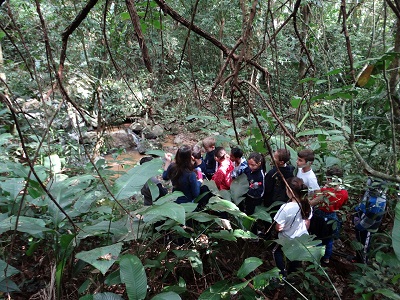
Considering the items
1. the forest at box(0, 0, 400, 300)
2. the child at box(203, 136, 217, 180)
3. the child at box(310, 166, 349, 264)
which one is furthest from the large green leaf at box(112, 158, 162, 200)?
the child at box(203, 136, 217, 180)

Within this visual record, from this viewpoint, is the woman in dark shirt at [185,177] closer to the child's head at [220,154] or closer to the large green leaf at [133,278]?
the child's head at [220,154]

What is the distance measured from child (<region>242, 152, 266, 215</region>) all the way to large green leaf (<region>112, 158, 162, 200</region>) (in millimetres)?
1052

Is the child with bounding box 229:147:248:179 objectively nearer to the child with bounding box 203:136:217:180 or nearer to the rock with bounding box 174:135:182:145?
the child with bounding box 203:136:217:180

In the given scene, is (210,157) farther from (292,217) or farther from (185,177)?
(292,217)

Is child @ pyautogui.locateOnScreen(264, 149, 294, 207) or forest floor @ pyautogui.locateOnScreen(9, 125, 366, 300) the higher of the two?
child @ pyautogui.locateOnScreen(264, 149, 294, 207)

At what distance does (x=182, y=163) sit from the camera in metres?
2.94

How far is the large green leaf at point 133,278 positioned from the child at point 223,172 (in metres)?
1.76

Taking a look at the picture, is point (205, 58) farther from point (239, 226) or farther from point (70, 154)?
point (239, 226)

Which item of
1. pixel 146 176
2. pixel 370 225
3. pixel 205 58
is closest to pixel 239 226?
pixel 146 176

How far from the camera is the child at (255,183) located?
2953 millimetres

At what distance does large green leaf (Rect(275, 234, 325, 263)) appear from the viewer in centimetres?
197

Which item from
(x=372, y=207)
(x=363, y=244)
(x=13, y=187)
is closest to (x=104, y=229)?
(x=13, y=187)

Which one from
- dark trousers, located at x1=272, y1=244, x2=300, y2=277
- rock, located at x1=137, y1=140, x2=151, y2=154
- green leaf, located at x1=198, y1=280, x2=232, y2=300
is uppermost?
rock, located at x1=137, y1=140, x2=151, y2=154

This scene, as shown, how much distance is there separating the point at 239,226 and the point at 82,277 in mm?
1279
